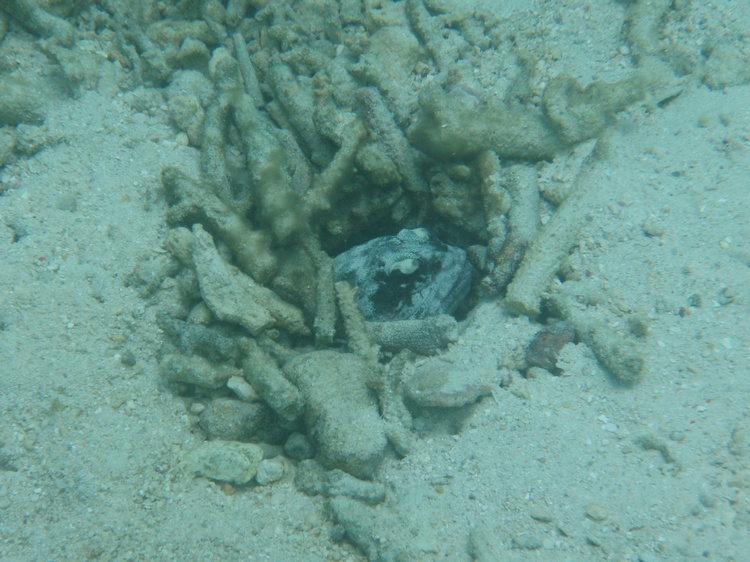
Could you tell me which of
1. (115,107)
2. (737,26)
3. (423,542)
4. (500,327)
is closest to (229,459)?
(423,542)

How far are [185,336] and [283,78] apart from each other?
306 cm

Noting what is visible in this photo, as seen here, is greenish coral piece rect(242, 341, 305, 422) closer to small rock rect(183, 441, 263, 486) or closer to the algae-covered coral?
the algae-covered coral

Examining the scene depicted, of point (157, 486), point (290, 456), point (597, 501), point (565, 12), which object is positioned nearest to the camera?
point (597, 501)

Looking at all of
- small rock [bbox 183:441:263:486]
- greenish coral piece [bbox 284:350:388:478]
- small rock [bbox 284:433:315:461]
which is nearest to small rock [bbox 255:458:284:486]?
small rock [bbox 183:441:263:486]

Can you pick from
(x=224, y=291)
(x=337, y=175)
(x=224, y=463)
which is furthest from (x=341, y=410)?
(x=337, y=175)

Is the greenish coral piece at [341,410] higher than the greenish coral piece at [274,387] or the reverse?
higher

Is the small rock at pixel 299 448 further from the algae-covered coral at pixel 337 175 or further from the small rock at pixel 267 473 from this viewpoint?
the small rock at pixel 267 473

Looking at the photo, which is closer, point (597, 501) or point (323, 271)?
point (597, 501)

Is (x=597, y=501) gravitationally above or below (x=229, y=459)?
above

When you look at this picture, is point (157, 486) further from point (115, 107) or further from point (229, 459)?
point (115, 107)

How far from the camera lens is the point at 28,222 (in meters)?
4.02

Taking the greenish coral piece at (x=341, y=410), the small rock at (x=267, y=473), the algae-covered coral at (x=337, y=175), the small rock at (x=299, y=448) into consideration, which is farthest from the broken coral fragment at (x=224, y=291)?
the small rock at (x=267, y=473)

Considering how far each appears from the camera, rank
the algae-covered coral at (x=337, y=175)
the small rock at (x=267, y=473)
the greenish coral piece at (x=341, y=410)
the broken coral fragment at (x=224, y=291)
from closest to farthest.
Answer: the greenish coral piece at (x=341, y=410) < the small rock at (x=267, y=473) < the algae-covered coral at (x=337, y=175) < the broken coral fragment at (x=224, y=291)

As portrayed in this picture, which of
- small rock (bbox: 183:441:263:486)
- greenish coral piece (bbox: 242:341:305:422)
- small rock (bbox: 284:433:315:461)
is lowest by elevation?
small rock (bbox: 183:441:263:486)
